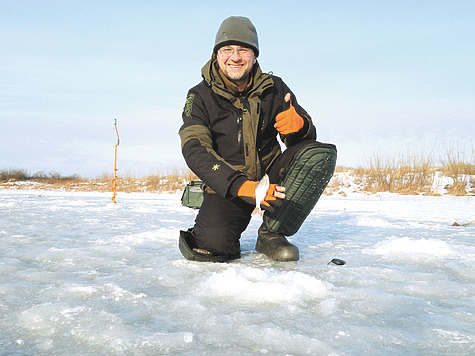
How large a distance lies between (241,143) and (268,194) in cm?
78

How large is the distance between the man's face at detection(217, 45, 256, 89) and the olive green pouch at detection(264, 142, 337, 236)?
29.1 inches

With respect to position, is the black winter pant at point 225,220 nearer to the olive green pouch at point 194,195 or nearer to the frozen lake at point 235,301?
the frozen lake at point 235,301

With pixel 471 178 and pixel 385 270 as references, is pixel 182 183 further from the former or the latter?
pixel 385 270

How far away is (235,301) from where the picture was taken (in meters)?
1.62

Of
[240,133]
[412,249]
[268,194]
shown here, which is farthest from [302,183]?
[412,249]

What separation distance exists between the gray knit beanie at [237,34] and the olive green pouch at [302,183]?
2.94 feet

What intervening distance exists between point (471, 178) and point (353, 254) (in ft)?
32.2

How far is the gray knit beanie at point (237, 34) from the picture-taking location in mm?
2650

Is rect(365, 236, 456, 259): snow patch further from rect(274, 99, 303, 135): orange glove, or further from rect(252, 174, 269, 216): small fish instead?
rect(252, 174, 269, 216): small fish

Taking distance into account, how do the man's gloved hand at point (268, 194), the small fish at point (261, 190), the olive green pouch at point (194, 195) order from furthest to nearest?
the olive green pouch at point (194, 195), the man's gloved hand at point (268, 194), the small fish at point (261, 190)

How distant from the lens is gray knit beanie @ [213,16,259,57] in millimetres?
2650

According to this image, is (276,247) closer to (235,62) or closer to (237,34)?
(235,62)

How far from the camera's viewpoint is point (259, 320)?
4.58ft

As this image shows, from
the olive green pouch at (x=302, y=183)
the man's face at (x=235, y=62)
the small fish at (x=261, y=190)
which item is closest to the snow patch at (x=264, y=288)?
the small fish at (x=261, y=190)
